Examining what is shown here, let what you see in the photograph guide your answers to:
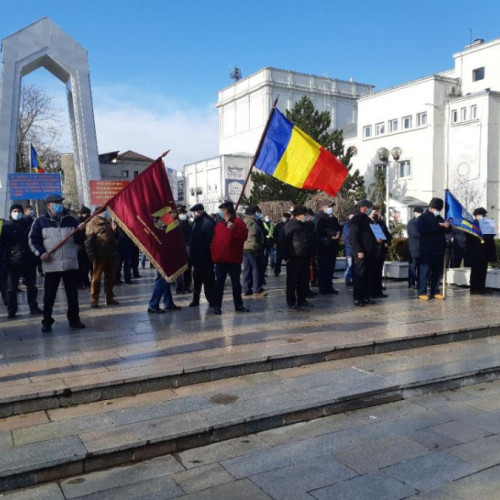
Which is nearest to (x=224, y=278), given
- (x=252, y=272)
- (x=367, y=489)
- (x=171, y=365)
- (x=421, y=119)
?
(x=252, y=272)

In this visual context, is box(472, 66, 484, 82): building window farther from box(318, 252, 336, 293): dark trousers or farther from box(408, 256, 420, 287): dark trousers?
box(318, 252, 336, 293): dark trousers

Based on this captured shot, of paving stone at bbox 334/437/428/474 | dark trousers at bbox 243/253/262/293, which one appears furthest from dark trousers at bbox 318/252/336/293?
paving stone at bbox 334/437/428/474

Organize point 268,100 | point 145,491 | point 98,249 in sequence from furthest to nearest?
point 268,100, point 98,249, point 145,491

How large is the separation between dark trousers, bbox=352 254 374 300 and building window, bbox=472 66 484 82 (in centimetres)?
3834

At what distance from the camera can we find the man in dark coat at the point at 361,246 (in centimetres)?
992

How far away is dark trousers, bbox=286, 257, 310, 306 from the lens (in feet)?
31.1

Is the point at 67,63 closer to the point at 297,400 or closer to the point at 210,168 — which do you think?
the point at 297,400

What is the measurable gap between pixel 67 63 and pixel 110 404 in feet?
75.9

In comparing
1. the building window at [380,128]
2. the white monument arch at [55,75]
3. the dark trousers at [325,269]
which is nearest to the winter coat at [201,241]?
the dark trousers at [325,269]

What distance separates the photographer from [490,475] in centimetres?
384

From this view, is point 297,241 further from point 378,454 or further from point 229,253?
point 378,454

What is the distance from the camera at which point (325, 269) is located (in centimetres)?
1165

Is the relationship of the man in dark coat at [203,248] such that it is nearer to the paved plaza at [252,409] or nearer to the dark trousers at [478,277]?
the paved plaza at [252,409]

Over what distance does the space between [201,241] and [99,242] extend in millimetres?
2077
